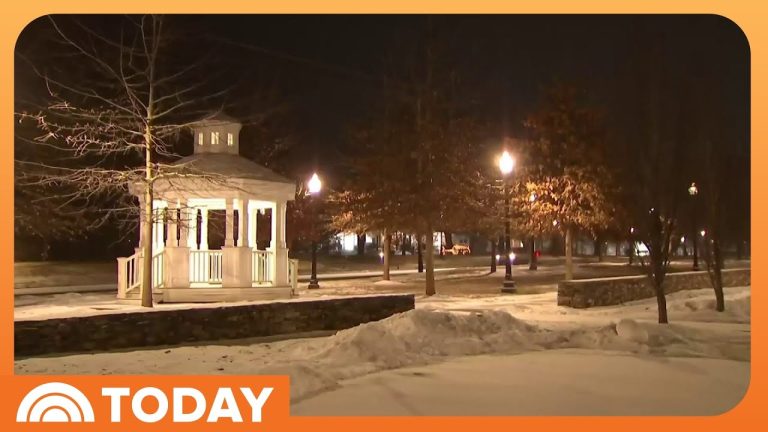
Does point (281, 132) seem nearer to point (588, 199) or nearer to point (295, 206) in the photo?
point (295, 206)

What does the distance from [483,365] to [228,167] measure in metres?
10.5

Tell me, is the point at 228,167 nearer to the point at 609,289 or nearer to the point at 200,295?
the point at 200,295

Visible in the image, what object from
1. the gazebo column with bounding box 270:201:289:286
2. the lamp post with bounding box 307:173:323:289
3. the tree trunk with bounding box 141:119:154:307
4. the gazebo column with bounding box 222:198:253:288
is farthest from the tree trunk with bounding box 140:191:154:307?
the lamp post with bounding box 307:173:323:289

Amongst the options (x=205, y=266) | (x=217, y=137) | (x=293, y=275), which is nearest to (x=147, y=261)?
(x=205, y=266)

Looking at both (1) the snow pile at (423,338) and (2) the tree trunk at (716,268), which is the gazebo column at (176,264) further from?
(2) the tree trunk at (716,268)

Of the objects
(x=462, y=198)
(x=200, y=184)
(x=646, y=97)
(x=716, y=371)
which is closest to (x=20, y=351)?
(x=200, y=184)

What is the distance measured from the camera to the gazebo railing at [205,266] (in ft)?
61.6

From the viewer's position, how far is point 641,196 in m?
13.3

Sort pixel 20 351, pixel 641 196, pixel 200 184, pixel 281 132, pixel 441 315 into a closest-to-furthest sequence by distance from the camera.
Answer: pixel 20 351, pixel 441 315, pixel 641 196, pixel 200 184, pixel 281 132

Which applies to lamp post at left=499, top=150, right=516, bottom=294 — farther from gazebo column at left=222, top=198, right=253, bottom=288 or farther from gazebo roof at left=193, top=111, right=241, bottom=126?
gazebo column at left=222, top=198, right=253, bottom=288

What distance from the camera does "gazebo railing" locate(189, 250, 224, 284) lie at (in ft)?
61.6

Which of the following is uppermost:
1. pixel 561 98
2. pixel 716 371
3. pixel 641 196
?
pixel 561 98

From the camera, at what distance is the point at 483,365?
10.0 metres

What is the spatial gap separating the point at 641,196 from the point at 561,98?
15137 millimetres
